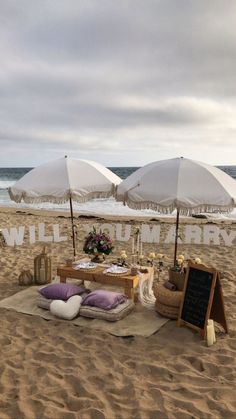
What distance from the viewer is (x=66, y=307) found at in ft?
19.9

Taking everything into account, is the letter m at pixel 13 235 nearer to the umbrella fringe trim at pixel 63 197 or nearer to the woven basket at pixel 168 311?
the umbrella fringe trim at pixel 63 197

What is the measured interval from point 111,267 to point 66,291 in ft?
3.22

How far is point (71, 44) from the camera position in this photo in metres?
9.98

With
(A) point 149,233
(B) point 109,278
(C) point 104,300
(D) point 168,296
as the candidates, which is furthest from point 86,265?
(A) point 149,233

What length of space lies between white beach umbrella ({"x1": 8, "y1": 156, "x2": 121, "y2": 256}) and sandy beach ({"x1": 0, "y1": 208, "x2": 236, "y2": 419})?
2.57 metres

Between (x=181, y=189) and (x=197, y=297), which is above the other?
(x=181, y=189)

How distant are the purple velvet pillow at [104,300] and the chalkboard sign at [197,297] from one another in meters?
1.10

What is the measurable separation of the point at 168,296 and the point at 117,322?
0.96 metres

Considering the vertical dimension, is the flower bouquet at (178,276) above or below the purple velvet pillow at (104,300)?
above

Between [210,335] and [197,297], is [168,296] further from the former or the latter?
[210,335]

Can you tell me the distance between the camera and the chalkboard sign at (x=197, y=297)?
5.43 metres

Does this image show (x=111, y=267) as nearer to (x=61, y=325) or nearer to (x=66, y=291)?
(x=66, y=291)

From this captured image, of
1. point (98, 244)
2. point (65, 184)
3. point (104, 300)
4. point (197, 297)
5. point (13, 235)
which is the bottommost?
point (104, 300)

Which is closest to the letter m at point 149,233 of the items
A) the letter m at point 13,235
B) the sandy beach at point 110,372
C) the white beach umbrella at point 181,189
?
the letter m at point 13,235
